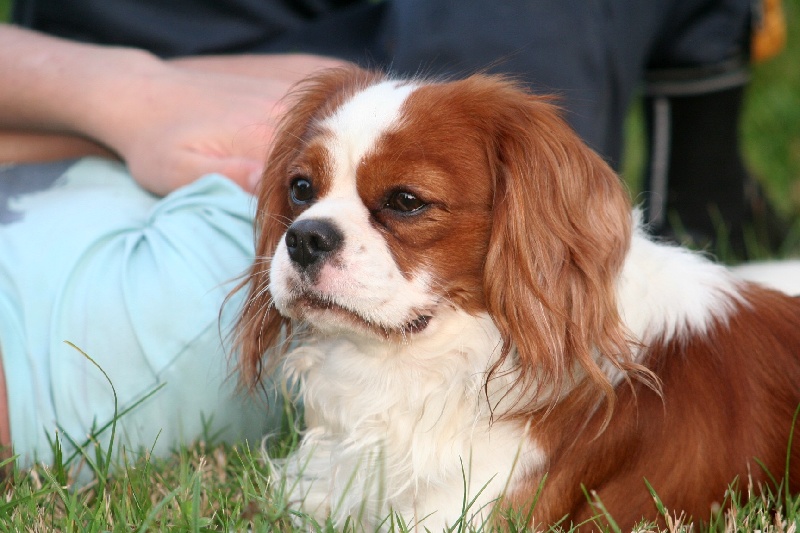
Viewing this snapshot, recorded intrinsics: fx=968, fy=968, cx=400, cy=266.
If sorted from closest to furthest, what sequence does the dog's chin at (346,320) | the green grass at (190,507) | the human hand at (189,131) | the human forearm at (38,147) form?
the green grass at (190,507), the dog's chin at (346,320), the human hand at (189,131), the human forearm at (38,147)

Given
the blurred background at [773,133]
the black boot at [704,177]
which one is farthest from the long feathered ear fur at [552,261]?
the blurred background at [773,133]

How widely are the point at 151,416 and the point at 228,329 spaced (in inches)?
12.0

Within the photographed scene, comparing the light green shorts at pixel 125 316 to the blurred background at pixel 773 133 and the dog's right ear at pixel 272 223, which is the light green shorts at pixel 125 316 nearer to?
the dog's right ear at pixel 272 223

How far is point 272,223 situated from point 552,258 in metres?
0.73

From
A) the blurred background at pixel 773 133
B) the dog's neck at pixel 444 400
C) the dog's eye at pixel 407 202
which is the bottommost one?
the blurred background at pixel 773 133

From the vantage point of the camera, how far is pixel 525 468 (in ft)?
6.81

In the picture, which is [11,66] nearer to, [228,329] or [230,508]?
[228,329]

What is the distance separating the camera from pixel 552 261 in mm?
2068

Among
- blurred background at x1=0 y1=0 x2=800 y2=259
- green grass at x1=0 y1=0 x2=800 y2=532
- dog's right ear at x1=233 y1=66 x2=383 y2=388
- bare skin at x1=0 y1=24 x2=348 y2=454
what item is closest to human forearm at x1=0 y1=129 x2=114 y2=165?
bare skin at x1=0 y1=24 x2=348 y2=454

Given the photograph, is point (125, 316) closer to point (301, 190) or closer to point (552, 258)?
point (301, 190)

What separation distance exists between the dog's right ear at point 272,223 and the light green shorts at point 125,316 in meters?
0.09

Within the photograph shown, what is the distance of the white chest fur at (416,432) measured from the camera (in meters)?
2.09

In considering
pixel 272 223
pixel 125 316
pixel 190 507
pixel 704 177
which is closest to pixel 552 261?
pixel 272 223

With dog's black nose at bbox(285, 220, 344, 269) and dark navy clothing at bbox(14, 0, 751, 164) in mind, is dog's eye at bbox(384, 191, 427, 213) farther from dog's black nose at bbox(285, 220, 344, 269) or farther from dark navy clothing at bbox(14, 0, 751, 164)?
dark navy clothing at bbox(14, 0, 751, 164)
